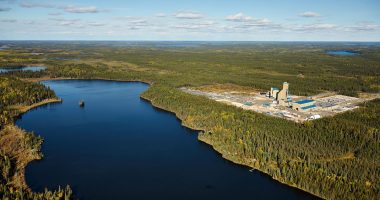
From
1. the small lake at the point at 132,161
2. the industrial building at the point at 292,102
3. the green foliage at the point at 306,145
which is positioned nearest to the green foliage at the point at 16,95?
the small lake at the point at 132,161

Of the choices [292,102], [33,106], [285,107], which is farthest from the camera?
[33,106]

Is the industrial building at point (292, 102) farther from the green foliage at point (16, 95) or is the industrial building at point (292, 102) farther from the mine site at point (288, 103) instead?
the green foliage at point (16, 95)

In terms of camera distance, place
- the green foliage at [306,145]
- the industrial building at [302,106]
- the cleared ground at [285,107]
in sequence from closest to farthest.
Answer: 1. the green foliage at [306,145]
2. the cleared ground at [285,107]
3. the industrial building at [302,106]

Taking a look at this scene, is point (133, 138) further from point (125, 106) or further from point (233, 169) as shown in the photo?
point (125, 106)

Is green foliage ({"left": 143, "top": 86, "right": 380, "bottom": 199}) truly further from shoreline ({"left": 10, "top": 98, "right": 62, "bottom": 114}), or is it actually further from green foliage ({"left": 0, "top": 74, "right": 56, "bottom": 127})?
green foliage ({"left": 0, "top": 74, "right": 56, "bottom": 127})

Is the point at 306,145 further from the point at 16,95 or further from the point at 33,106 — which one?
the point at 16,95

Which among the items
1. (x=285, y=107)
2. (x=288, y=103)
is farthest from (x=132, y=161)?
(x=288, y=103)

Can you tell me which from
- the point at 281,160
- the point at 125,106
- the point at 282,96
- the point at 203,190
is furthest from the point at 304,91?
the point at 203,190
